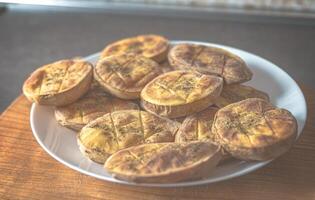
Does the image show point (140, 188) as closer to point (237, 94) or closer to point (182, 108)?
point (182, 108)

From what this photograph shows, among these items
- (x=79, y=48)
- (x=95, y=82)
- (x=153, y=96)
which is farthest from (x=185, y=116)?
(x=79, y=48)

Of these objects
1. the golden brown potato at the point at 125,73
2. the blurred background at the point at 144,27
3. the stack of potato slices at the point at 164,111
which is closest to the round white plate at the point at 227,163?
the stack of potato slices at the point at 164,111

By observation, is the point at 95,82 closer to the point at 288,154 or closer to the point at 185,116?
the point at 185,116

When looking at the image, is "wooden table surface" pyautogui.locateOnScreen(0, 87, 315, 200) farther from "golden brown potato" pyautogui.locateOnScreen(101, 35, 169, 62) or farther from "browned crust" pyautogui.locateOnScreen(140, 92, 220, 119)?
"golden brown potato" pyautogui.locateOnScreen(101, 35, 169, 62)

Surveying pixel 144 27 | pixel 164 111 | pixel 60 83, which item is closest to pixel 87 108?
pixel 60 83

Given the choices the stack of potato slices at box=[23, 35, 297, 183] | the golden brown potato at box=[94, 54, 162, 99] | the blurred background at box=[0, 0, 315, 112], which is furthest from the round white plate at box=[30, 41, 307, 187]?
the blurred background at box=[0, 0, 315, 112]

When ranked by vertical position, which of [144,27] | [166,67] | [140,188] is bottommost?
[144,27]

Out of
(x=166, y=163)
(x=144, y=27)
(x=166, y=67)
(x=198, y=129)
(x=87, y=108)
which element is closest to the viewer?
(x=166, y=163)
